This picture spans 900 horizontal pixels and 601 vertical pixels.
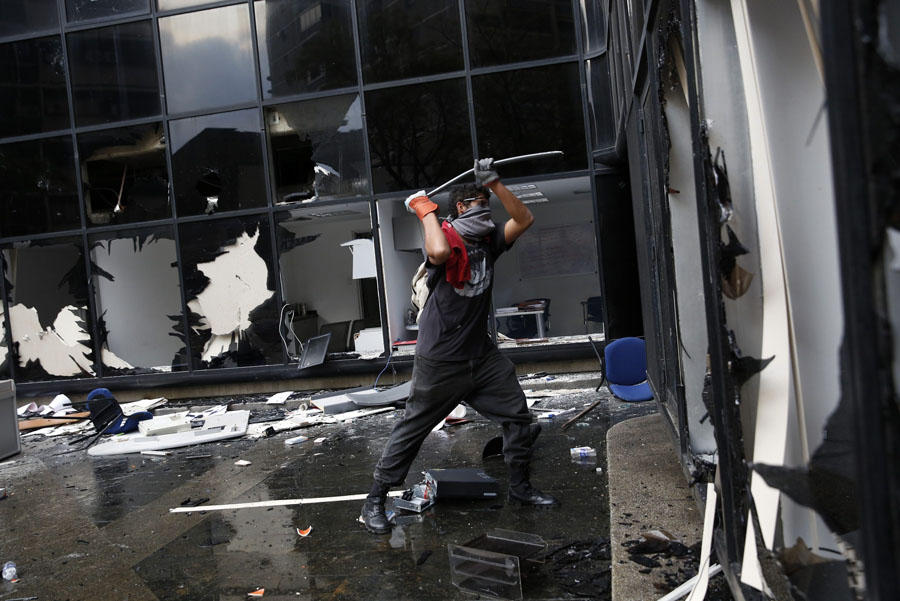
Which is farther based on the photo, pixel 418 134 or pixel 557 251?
pixel 557 251

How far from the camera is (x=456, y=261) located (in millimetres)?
4379

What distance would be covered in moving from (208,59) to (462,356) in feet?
27.6

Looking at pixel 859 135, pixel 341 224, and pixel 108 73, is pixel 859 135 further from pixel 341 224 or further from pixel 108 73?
pixel 108 73

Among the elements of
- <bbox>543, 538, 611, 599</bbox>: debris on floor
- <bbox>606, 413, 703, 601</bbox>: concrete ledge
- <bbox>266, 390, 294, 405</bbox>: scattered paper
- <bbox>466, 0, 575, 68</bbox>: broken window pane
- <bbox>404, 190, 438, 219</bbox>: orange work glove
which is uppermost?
<bbox>466, 0, 575, 68</bbox>: broken window pane

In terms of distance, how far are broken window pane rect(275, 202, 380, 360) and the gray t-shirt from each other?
19.6 feet

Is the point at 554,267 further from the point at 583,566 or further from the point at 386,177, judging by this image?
the point at 583,566

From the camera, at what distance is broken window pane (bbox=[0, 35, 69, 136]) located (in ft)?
36.7

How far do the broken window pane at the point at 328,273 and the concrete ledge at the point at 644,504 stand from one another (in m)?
5.46

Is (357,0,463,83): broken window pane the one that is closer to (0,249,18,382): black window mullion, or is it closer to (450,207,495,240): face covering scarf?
(450,207,495,240): face covering scarf

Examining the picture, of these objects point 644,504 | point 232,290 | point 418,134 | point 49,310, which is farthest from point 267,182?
point 644,504

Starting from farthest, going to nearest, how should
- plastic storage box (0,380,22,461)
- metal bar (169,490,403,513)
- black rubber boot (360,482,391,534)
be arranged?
plastic storage box (0,380,22,461), metal bar (169,490,403,513), black rubber boot (360,482,391,534)

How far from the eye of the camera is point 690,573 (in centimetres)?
327

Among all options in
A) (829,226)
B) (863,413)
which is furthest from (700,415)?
(863,413)

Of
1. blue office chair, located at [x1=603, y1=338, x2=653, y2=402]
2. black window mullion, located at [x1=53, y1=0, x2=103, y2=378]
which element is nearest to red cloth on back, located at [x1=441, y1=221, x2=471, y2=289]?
blue office chair, located at [x1=603, y1=338, x2=653, y2=402]
